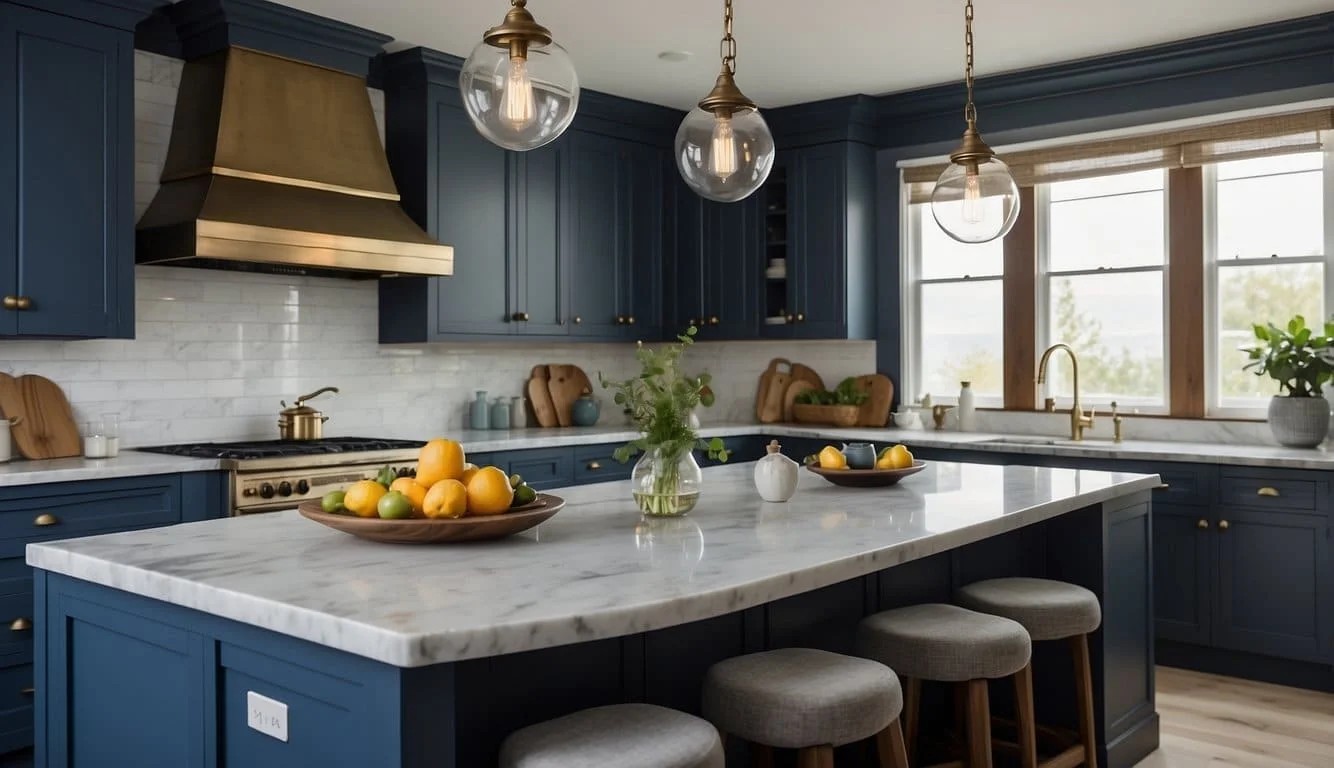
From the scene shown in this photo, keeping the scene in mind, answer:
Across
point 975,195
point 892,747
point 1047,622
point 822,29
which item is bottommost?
point 892,747

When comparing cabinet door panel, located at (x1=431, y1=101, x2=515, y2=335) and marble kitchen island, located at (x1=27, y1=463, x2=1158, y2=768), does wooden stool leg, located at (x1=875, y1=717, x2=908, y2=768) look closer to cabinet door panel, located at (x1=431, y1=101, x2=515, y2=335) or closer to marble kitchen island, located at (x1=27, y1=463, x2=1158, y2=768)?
marble kitchen island, located at (x1=27, y1=463, x2=1158, y2=768)

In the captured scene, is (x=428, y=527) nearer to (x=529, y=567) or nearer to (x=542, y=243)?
(x=529, y=567)

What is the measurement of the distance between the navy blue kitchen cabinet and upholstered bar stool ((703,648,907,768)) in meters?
2.87

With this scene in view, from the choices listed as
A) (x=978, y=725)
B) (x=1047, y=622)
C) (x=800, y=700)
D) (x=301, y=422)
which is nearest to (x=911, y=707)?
(x=978, y=725)

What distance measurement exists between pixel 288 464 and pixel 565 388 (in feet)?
7.49

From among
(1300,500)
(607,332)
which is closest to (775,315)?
(607,332)

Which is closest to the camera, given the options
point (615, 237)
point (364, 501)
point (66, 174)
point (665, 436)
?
point (364, 501)

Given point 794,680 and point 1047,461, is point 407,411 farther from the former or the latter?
point 794,680

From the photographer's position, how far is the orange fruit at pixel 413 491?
2246mm

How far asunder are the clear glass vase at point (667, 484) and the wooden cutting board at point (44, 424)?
2.59 metres

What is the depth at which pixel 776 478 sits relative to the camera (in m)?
2.91

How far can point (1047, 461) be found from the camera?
494cm

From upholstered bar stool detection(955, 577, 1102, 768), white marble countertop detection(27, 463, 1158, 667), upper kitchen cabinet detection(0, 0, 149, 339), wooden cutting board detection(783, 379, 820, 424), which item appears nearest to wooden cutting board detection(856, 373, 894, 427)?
wooden cutting board detection(783, 379, 820, 424)

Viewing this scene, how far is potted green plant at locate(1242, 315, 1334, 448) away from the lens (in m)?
4.61
